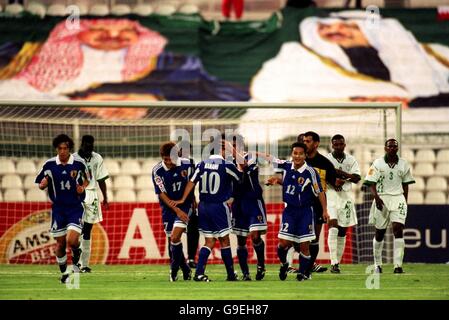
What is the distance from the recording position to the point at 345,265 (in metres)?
20.2

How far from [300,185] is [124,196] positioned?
845 cm

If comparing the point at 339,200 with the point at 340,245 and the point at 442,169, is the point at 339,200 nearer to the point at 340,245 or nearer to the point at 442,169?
the point at 340,245

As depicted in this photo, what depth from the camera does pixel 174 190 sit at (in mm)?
16078

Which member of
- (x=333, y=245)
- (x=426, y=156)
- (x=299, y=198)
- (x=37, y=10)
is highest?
(x=37, y=10)

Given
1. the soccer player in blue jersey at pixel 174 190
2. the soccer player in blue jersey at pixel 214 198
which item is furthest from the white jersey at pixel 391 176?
the soccer player in blue jersey at pixel 174 190

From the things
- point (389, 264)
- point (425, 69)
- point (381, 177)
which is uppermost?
point (425, 69)

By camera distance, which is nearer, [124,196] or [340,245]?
[340,245]

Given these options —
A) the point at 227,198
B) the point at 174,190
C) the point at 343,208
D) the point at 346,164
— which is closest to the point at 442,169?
the point at 343,208

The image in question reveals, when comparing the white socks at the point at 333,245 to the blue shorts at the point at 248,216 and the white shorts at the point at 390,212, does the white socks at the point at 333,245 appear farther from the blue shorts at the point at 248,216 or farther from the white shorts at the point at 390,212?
the blue shorts at the point at 248,216

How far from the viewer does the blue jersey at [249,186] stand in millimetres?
16344
